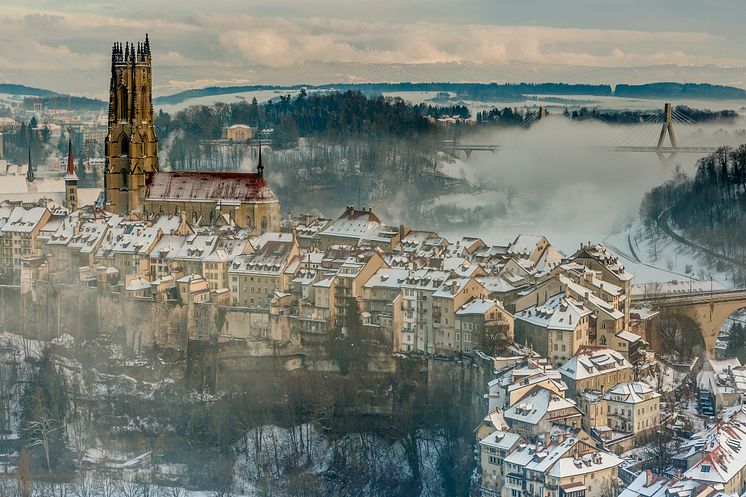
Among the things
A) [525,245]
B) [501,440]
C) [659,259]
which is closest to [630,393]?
[501,440]

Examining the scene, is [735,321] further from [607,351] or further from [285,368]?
[285,368]

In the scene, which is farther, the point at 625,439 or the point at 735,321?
the point at 735,321

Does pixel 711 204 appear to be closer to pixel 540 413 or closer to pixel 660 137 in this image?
pixel 660 137

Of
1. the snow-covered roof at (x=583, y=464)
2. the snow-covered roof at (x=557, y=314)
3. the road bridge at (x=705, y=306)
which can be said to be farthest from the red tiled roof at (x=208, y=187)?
the snow-covered roof at (x=583, y=464)

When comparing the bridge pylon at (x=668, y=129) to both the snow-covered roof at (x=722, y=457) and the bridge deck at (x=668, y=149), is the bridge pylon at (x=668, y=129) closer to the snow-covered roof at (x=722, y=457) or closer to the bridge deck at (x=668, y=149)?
the bridge deck at (x=668, y=149)

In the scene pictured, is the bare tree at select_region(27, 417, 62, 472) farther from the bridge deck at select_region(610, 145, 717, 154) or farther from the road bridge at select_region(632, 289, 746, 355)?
the bridge deck at select_region(610, 145, 717, 154)

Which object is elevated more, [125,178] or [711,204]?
[125,178]

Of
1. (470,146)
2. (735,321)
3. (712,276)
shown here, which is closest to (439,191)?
(470,146)
